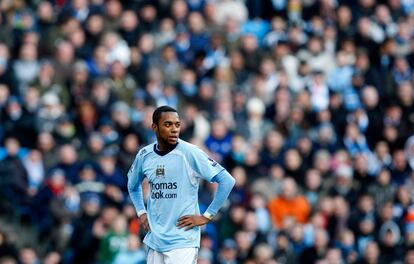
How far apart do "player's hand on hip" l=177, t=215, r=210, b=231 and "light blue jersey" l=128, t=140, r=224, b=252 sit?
0.04 m

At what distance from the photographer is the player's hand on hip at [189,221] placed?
12094 mm

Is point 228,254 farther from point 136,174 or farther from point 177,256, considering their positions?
point 177,256

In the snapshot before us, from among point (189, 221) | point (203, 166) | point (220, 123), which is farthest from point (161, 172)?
point (220, 123)

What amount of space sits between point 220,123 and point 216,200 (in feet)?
29.2

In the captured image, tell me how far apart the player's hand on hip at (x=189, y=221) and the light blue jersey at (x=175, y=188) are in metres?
0.04

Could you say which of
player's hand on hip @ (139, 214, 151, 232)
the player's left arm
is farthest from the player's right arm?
the player's left arm

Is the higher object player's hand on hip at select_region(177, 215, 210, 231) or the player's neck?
the player's neck

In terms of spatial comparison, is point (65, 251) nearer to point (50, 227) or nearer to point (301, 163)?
point (50, 227)

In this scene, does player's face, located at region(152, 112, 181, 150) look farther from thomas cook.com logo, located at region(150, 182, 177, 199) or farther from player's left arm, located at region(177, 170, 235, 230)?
player's left arm, located at region(177, 170, 235, 230)

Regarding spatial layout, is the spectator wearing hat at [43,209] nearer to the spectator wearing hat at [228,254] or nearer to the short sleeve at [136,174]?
the spectator wearing hat at [228,254]

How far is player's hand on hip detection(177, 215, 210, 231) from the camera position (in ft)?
39.7

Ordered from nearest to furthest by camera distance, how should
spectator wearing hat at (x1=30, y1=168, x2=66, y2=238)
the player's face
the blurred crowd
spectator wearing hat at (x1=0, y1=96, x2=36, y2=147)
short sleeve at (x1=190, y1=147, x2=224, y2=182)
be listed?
the player's face < short sleeve at (x1=190, y1=147, x2=224, y2=182) < spectator wearing hat at (x1=30, y1=168, x2=66, y2=238) < the blurred crowd < spectator wearing hat at (x1=0, y1=96, x2=36, y2=147)

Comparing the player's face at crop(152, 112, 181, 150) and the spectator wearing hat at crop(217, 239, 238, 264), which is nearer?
the player's face at crop(152, 112, 181, 150)

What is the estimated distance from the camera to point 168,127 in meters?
11.9
